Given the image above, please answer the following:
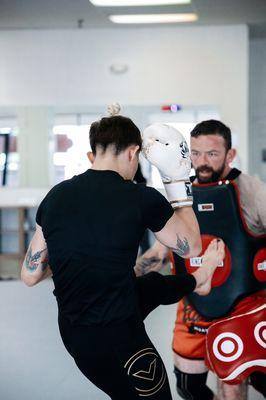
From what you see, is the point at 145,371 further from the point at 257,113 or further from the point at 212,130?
the point at 257,113

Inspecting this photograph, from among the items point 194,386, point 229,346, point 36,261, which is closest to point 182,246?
point 36,261

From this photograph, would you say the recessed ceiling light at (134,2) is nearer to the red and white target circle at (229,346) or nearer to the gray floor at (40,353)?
the gray floor at (40,353)

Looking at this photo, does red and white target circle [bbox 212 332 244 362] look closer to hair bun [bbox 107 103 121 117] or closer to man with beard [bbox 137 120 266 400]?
man with beard [bbox 137 120 266 400]

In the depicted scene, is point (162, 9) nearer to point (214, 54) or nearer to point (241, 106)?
point (214, 54)

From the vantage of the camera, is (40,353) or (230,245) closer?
(230,245)

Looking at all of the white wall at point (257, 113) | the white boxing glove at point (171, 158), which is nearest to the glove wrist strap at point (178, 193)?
the white boxing glove at point (171, 158)

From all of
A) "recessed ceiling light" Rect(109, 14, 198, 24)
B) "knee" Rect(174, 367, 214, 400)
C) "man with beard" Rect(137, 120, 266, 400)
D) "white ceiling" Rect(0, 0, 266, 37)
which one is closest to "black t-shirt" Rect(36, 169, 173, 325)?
"man with beard" Rect(137, 120, 266, 400)

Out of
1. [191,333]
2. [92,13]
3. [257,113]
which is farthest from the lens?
[257,113]

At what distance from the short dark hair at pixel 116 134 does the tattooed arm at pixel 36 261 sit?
29cm

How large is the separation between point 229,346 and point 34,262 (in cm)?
77

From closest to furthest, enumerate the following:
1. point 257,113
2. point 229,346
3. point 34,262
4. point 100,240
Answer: point 100,240 → point 34,262 → point 229,346 → point 257,113

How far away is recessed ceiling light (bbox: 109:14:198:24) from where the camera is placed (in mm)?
8398

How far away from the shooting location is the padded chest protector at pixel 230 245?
7.85 ft

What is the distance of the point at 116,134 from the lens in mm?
1744
